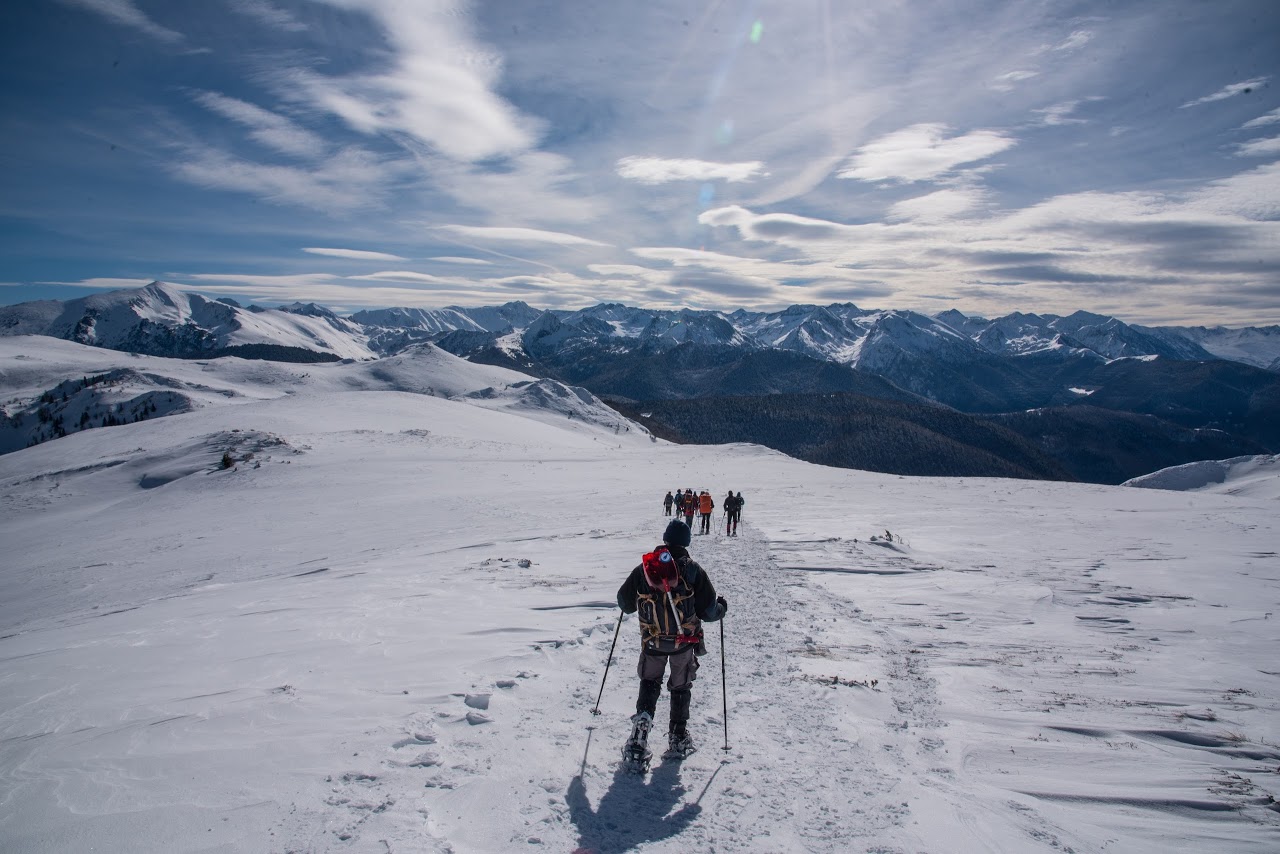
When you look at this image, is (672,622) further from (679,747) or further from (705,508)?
(705,508)

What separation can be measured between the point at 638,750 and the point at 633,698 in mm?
1521

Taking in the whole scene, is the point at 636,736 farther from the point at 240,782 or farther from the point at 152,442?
the point at 152,442

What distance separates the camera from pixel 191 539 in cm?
2314

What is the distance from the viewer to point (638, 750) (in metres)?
5.61

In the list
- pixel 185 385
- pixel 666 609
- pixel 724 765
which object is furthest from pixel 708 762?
pixel 185 385

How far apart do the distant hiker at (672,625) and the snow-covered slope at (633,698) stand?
374 mm

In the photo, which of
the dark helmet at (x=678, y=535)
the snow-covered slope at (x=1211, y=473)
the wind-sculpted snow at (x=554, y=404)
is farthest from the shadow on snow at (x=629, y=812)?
the wind-sculpted snow at (x=554, y=404)

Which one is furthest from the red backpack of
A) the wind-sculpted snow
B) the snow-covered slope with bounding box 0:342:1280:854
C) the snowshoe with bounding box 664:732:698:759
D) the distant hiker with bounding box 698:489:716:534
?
the wind-sculpted snow

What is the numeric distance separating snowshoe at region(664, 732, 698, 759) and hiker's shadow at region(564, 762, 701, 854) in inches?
8.7

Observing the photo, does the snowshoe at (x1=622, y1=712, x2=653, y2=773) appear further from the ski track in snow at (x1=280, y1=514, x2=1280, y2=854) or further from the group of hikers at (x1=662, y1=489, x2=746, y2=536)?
the group of hikers at (x1=662, y1=489, x2=746, y2=536)

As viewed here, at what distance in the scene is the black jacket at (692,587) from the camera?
609 centimetres

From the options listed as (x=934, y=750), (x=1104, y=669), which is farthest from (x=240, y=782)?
(x=1104, y=669)

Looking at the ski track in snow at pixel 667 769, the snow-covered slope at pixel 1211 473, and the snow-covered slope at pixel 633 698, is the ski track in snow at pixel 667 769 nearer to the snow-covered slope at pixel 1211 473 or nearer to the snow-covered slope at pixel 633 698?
the snow-covered slope at pixel 633 698

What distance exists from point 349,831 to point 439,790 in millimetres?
745
